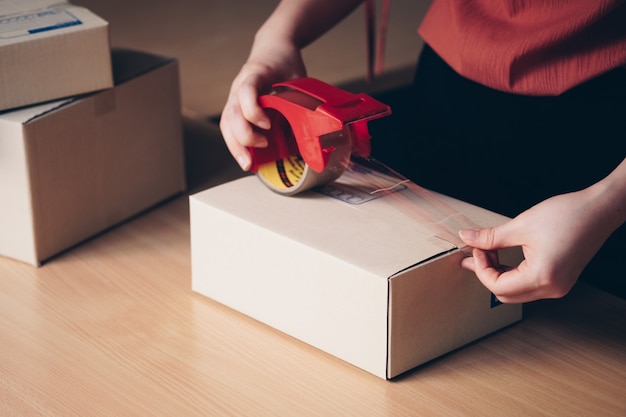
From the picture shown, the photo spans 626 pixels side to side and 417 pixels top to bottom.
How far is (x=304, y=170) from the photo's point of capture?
823 mm

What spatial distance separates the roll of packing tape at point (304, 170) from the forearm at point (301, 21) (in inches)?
6.9

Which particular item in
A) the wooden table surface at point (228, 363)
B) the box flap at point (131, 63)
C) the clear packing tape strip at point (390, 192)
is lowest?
the wooden table surface at point (228, 363)

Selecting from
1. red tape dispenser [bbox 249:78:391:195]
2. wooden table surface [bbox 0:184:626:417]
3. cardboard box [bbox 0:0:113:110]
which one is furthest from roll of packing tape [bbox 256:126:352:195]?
cardboard box [bbox 0:0:113:110]

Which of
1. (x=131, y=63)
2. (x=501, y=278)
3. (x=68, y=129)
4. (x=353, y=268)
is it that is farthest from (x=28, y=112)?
(x=501, y=278)

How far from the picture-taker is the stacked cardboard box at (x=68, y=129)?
914 mm

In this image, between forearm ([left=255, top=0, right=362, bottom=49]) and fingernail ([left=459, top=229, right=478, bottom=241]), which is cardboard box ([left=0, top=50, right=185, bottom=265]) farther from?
fingernail ([left=459, top=229, right=478, bottom=241])

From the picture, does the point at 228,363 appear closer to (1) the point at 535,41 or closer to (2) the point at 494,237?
(2) the point at 494,237

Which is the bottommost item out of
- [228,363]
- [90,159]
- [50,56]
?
[228,363]

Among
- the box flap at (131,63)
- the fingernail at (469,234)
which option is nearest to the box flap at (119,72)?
the box flap at (131,63)

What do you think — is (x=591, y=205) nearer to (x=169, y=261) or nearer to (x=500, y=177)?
(x=500, y=177)

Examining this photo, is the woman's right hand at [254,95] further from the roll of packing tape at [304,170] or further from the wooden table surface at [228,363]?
the wooden table surface at [228,363]

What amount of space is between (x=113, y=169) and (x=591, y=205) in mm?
548

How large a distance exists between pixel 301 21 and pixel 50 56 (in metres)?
0.28

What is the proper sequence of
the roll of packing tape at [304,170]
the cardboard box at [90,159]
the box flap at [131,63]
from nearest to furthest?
the roll of packing tape at [304,170] < the cardboard box at [90,159] < the box flap at [131,63]
